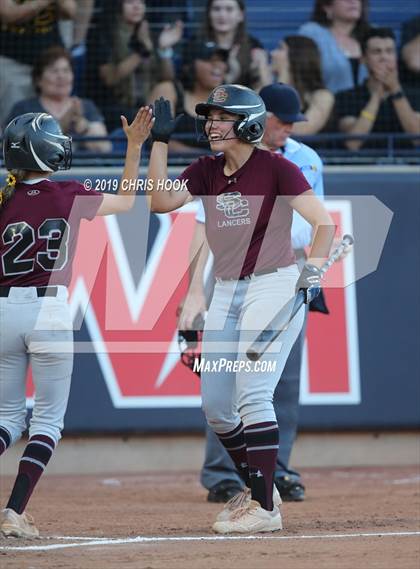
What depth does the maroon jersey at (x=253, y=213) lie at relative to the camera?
6164mm

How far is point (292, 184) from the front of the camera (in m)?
6.11

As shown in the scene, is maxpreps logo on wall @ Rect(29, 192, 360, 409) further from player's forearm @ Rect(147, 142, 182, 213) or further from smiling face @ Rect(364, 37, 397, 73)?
player's forearm @ Rect(147, 142, 182, 213)

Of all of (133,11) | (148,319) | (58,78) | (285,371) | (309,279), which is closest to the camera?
(309,279)

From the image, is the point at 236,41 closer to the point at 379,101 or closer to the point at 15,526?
the point at 379,101

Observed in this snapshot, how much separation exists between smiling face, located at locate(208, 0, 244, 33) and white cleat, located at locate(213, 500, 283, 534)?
20.1 feet

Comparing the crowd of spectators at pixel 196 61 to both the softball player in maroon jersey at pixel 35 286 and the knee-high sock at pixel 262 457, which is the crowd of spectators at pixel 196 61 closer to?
the softball player in maroon jersey at pixel 35 286

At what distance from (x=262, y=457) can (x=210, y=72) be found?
5519mm

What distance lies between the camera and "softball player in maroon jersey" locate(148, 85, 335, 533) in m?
6.05

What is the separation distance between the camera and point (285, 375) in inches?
309

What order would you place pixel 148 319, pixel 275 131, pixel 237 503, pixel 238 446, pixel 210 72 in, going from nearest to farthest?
pixel 237 503 < pixel 238 446 < pixel 275 131 < pixel 148 319 < pixel 210 72

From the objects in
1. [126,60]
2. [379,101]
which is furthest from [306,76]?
[126,60]

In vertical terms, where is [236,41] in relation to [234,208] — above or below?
below

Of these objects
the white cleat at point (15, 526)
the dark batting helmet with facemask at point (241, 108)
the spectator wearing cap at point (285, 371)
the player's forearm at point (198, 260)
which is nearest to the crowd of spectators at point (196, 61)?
the spectator wearing cap at point (285, 371)

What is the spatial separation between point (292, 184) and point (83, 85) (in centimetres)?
549
